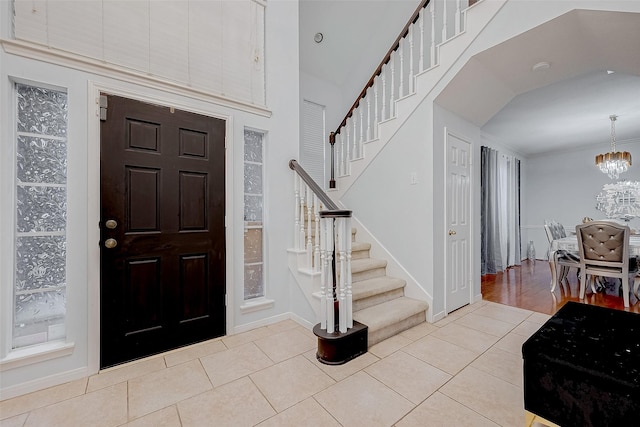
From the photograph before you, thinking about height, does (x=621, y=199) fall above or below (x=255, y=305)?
above

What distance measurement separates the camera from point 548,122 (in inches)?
187

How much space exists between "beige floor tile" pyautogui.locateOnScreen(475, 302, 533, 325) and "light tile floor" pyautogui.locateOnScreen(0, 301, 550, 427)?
53 centimetres

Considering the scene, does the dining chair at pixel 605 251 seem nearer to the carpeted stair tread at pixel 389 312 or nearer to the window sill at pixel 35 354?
the carpeted stair tread at pixel 389 312

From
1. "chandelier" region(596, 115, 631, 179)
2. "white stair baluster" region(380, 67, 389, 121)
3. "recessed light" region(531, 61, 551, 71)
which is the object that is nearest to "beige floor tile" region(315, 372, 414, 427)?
"white stair baluster" region(380, 67, 389, 121)

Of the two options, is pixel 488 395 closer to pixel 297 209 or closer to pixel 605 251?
pixel 297 209

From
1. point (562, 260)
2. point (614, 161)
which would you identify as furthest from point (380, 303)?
point (614, 161)

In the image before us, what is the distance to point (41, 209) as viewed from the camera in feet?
5.84

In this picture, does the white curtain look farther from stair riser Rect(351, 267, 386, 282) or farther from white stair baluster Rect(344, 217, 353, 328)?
white stair baluster Rect(344, 217, 353, 328)

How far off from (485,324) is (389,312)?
106 cm

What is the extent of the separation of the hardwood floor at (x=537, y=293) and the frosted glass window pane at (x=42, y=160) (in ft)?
15.1

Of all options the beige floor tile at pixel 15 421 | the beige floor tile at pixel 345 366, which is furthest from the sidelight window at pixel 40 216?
the beige floor tile at pixel 345 366

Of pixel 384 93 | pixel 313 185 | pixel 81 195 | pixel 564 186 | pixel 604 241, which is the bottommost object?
pixel 604 241

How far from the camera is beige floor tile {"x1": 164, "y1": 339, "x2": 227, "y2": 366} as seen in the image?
6.73 feet

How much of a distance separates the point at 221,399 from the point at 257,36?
303 centimetres
